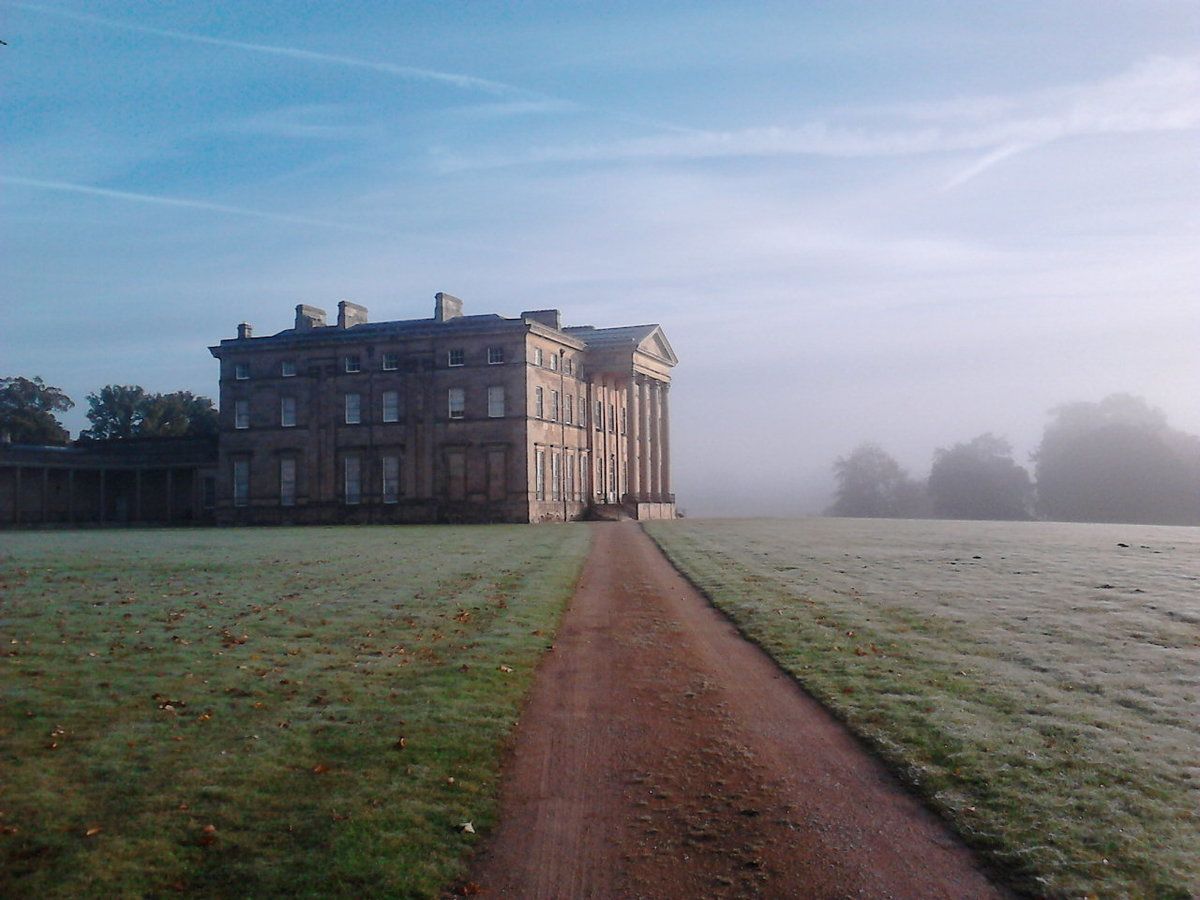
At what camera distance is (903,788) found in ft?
27.0

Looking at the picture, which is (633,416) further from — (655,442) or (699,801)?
(699,801)

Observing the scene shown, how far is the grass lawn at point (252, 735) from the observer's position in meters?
6.60

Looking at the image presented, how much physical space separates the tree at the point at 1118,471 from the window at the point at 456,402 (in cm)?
6207

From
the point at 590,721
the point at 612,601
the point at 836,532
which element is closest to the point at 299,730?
the point at 590,721

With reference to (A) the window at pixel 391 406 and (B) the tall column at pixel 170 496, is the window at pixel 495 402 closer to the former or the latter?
(A) the window at pixel 391 406

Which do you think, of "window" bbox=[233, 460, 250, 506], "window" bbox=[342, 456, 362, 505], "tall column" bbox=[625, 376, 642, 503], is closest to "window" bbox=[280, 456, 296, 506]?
"window" bbox=[233, 460, 250, 506]

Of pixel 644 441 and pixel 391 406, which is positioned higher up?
pixel 391 406

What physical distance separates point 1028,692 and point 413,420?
58489 millimetres

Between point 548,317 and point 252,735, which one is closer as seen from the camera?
point 252,735

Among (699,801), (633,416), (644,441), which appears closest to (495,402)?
(633,416)

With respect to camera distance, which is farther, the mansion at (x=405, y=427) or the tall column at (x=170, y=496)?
the tall column at (x=170, y=496)

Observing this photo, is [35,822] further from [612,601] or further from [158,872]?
[612,601]

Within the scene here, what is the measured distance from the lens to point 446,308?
70250 millimetres

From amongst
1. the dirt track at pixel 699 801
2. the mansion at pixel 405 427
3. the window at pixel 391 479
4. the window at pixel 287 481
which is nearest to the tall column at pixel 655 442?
the mansion at pixel 405 427
